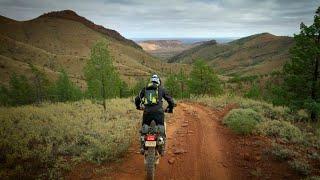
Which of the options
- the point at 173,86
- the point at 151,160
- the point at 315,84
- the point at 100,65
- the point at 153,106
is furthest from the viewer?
the point at 173,86

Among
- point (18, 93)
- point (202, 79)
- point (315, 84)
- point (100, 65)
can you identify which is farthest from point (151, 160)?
point (18, 93)

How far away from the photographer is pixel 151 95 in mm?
9953

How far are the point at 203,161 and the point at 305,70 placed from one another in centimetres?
1318

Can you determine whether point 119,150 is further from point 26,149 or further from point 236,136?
point 236,136

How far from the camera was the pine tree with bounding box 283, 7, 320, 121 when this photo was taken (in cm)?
2042

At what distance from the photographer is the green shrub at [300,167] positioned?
10.5 metres

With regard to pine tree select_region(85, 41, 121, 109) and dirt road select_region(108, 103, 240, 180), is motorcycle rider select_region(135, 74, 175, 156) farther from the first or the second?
pine tree select_region(85, 41, 121, 109)

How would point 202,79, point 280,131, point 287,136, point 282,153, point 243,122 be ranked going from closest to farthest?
point 282,153, point 287,136, point 280,131, point 243,122, point 202,79

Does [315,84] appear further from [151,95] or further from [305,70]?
[151,95]

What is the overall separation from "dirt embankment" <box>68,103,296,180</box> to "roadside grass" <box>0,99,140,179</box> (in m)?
0.84

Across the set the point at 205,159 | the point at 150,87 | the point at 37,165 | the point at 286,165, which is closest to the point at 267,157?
Result: the point at 286,165

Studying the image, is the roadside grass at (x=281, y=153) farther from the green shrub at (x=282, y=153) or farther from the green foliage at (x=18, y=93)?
the green foliage at (x=18, y=93)

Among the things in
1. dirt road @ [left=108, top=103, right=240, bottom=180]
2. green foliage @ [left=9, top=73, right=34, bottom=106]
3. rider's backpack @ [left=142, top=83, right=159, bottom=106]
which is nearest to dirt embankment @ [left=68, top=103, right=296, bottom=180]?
dirt road @ [left=108, top=103, right=240, bottom=180]

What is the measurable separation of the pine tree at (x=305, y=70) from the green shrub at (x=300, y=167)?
32.9 feet
